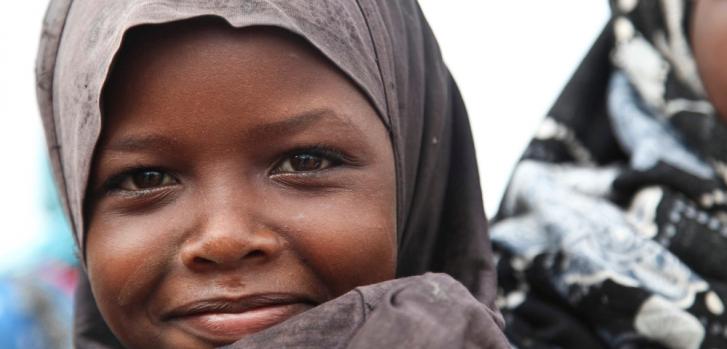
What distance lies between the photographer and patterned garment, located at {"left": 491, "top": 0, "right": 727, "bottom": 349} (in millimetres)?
2076

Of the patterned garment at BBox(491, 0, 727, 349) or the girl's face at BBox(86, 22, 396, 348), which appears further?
the patterned garment at BBox(491, 0, 727, 349)

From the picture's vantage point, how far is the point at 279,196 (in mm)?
1494

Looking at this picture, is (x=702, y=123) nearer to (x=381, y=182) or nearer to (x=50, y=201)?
(x=381, y=182)

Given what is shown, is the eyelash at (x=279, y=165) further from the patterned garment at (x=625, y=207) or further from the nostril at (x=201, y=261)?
the patterned garment at (x=625, y=207)

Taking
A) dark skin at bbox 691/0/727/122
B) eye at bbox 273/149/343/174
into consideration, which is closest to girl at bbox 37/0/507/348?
eye at bbox 273/149/343/174

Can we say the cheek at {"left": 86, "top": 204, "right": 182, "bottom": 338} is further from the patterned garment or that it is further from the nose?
the patterned garment

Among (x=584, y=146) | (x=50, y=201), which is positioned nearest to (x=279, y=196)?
(x=584, y=146)

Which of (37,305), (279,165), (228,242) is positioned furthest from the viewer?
(37,305)

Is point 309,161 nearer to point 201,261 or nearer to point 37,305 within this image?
point 201,261

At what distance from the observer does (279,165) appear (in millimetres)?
1513

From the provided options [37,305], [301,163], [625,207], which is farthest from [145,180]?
[37,305]

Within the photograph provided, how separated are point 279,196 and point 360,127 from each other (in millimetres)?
170

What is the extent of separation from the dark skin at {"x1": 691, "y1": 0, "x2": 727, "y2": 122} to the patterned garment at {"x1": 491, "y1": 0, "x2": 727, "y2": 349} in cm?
3

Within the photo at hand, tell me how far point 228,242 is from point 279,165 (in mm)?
162
